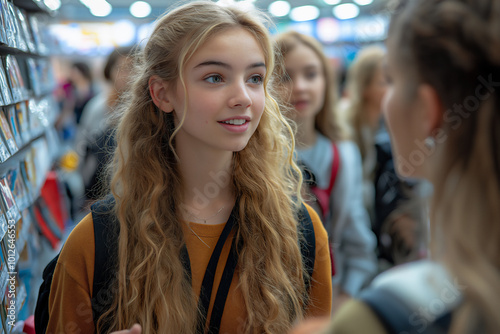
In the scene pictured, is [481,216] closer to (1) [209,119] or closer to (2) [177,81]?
(1) [209,119]

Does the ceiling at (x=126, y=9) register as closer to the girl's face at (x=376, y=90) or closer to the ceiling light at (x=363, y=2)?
the ceiling light at (x=363, y=2)

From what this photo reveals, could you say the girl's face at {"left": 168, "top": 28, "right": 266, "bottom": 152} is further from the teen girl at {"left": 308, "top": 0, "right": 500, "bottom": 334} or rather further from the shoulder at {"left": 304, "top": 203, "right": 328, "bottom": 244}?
the teen girl at {"left": 308, "top": 0, "right": 500, "bottom": 334}

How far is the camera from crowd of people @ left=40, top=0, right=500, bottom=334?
0.80 meters

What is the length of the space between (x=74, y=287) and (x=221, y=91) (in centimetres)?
81

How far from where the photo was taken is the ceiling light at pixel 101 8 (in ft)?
38.0

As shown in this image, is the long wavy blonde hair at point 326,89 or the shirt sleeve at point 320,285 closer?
the shirt sleeve at point 320,285

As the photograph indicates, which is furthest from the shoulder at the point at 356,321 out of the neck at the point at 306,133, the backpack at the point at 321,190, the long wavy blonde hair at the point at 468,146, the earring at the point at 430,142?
the neck at the point at 306,133

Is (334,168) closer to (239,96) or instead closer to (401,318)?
(239,96)

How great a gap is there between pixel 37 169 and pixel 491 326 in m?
2.14

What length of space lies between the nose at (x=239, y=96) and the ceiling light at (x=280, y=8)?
1117 centimetres

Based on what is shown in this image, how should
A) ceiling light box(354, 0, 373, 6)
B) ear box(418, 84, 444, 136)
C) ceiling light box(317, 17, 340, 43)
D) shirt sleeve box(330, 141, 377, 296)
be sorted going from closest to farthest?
ear box(418, 84, 444, 136) → shirt sleeve box(330, 141, 377, 296) → ceiling light box(354, 0, 373, 6) → ceiling light box(317, 17, 340, 43)

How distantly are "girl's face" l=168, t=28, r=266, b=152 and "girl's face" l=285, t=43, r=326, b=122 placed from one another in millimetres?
1046

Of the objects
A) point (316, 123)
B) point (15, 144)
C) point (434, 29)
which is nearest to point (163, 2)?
point (316, 123)

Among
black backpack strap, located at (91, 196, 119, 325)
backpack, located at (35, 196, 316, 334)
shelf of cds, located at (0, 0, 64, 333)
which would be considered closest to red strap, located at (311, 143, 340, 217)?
backpack, located at (35, 196, 316, 334)
